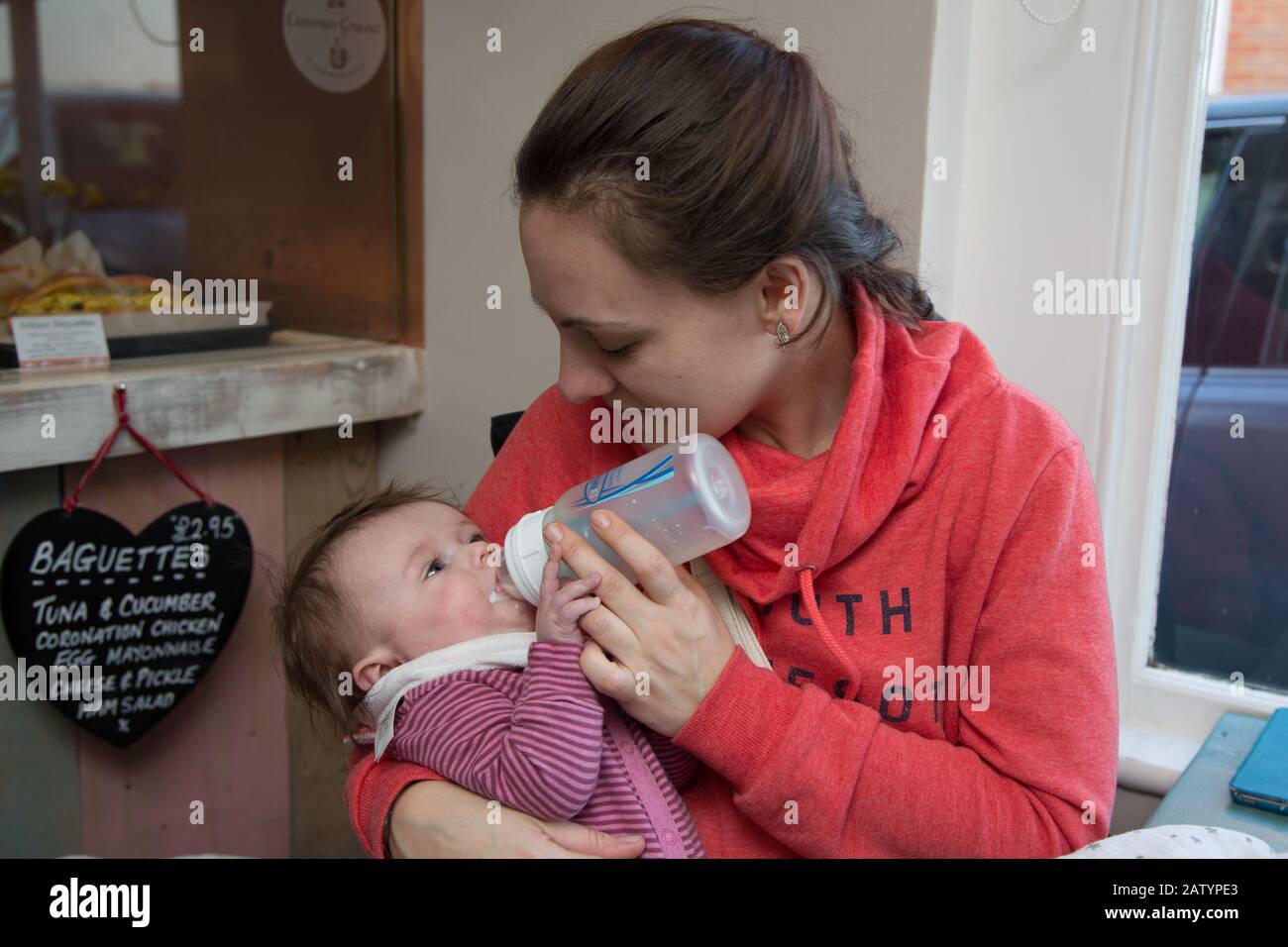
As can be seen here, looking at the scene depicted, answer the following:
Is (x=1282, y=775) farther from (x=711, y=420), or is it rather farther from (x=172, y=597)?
(x=172, y=597)

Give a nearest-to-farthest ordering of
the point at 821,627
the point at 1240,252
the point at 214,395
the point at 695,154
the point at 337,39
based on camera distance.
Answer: the point at 695,154 → the point at 821,627 → the point at 1240,252 → the point at 214,395 → the point at 337,39

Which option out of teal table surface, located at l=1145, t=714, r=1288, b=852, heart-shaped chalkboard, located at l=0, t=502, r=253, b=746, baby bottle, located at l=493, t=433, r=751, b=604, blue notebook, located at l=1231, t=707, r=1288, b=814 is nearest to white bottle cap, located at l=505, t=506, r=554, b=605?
baby bottle, located at l=493, t=433, r=751, b=604

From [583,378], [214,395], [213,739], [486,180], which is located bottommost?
[213,739]

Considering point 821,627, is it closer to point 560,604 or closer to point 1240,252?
point 560,604

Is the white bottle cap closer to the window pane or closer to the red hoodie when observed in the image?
the red hoodie

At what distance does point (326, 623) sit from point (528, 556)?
0.88ft

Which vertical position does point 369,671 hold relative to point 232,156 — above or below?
below

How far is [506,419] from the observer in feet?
5.26

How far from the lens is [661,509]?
1.11 meters

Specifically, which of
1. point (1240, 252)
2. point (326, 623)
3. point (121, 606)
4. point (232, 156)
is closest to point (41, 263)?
point (232, 156)

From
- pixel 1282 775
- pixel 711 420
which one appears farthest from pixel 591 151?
pixel 1282 775

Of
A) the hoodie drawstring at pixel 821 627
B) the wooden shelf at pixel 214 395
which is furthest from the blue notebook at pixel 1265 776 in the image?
the wooden shelf at pixel 214 395

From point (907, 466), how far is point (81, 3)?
1957 millimetres

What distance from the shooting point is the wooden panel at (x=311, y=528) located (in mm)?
2131
